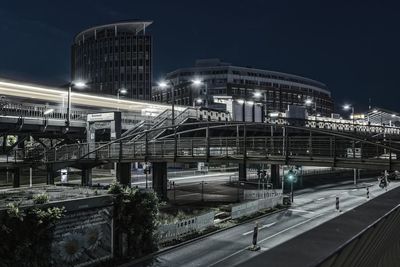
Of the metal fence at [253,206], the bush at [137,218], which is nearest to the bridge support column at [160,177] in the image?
the metal fence at [253,206]

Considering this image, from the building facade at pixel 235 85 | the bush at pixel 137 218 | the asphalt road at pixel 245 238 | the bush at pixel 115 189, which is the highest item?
the building facade at pixel 235 85

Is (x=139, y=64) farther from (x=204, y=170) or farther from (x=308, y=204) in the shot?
(x=308, y=204)

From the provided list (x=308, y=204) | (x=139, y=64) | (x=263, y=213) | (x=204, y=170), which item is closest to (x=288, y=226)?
(x=263, y=213)

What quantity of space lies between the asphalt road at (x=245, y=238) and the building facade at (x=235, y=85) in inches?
4312

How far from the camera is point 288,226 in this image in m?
28.8

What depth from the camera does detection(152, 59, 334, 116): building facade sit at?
15500 centimetres

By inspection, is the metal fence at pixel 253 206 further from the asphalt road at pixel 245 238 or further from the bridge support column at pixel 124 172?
the bridge support column at pixel 124 172

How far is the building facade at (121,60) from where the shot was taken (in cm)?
14800

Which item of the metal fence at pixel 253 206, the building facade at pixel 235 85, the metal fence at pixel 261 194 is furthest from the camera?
the building facade at pixel 235 85

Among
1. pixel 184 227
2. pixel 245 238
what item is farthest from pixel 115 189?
pixel 245 238

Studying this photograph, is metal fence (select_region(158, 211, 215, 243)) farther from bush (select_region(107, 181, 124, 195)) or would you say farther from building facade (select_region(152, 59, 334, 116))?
building facade (select_region(152, 59, 334, 116))

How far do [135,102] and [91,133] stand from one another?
36014mm

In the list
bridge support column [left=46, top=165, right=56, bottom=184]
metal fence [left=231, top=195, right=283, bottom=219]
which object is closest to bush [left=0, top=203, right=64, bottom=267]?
metal fence [left=231, top=195, right=283, bottom=219]

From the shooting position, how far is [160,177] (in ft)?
128
